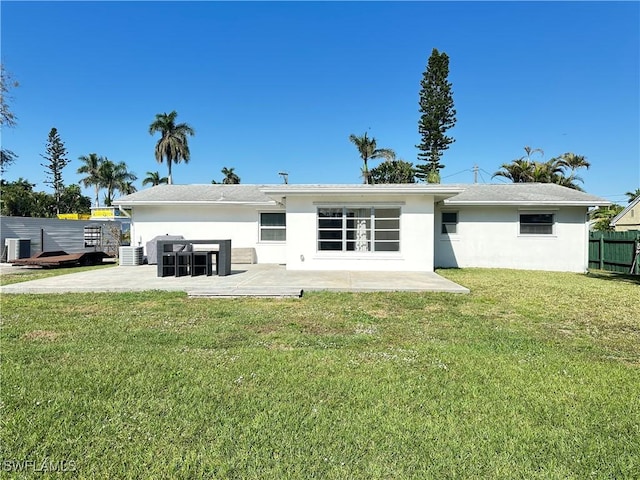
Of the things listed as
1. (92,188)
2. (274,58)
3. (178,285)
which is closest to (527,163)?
(274,58)

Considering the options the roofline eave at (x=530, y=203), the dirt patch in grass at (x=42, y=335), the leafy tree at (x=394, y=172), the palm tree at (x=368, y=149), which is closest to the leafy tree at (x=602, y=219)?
the leafy tree at (x=394, y=172)

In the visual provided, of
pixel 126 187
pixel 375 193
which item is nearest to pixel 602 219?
pixel 375 193

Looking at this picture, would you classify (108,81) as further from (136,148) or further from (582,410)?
(582,410)

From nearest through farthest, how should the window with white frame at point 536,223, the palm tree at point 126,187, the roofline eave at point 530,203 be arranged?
the roofline eave at point 530,203, the window with white frame at point 536,223, the palm tree at point 126,187

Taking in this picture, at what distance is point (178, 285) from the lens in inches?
329

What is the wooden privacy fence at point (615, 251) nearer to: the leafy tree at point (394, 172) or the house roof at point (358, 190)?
the house roof at point (358, 190)

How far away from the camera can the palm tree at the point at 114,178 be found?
43.6m

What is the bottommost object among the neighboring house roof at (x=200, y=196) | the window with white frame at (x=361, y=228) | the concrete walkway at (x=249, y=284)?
the concrete walkway at (x=249, y=284)

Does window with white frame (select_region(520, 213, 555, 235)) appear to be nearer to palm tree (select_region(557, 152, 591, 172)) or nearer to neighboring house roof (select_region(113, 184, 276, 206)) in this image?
neighboring house roof (select_region(113, 184, 276, 206))

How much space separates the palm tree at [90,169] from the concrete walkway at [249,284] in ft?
137

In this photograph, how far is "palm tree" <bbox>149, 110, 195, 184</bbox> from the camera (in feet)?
110

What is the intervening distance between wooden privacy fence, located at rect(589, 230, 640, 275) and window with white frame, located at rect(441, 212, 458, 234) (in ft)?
20.5

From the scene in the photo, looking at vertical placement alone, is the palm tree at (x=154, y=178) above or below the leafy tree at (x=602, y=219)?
above

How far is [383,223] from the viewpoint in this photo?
1103 centimetres
